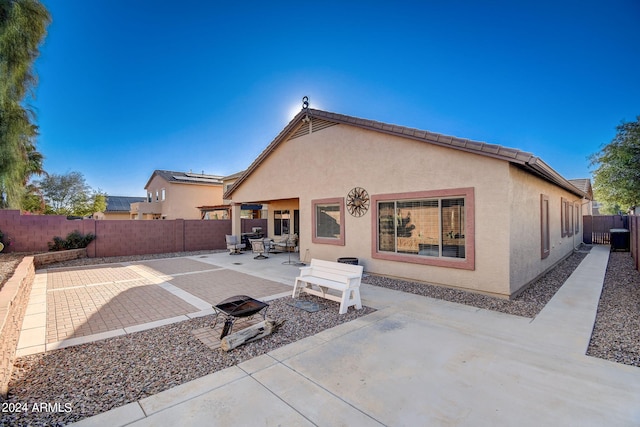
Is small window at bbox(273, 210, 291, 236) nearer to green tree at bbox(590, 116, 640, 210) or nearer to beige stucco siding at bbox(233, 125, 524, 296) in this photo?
beige stucco siding at bbox(233, 125, 524, 296)

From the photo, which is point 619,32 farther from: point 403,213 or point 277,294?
point 277,294

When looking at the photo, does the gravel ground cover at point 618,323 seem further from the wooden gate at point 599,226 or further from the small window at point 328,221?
the wooden gate at point 599,226

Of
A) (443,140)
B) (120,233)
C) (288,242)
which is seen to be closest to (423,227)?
(443,140)

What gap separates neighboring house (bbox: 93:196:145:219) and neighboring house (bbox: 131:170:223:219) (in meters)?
13.3

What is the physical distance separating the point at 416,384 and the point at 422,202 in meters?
5.53

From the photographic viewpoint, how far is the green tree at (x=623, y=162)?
12.1 meters

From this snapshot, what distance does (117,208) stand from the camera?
45.9m

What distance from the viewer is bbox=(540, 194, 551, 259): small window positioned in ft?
29.8

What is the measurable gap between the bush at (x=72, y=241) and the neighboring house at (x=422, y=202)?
33.7 ft

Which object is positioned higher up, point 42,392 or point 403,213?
point 403,213

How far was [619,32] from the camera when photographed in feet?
38.5

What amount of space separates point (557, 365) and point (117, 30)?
17297mm

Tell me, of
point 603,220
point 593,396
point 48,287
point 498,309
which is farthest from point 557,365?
point 603,220

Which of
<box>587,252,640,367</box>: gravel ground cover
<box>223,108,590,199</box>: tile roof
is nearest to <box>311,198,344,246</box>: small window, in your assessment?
<box>223,108,590,199</box>: tile roof
